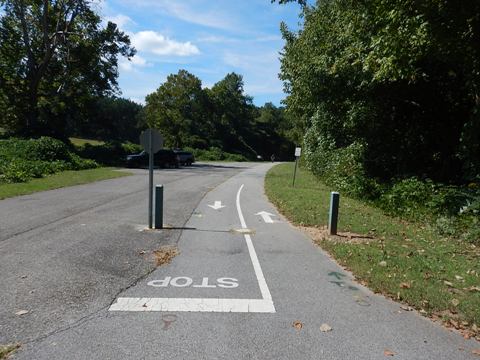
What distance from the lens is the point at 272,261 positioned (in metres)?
7.89

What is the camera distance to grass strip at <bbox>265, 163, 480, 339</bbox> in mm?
5652

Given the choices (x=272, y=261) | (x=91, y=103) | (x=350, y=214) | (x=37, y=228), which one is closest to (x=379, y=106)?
(x=350, y=214)

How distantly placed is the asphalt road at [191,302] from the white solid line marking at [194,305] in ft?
0.05

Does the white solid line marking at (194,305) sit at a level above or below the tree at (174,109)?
below

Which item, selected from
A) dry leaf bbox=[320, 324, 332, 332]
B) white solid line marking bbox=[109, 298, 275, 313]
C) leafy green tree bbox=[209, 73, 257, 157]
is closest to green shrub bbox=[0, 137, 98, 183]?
white solid line marking bbox=[109, 298, 275, 313]

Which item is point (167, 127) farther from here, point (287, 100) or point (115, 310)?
point (115, 310)

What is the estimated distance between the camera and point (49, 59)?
3741 centimetres

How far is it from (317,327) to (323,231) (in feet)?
20.4

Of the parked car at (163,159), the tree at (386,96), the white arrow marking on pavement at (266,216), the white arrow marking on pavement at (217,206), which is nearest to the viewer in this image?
the white arrow marking on pavement at (266,216)

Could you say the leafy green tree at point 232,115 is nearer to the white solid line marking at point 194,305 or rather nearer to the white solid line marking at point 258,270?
the white solid line marking at point 258,270

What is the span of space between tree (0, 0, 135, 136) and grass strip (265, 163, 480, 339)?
3238 cm

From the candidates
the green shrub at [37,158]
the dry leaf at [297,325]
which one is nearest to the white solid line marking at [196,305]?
the dry leaf at [297,325]

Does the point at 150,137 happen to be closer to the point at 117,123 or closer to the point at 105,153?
the point at 105,153

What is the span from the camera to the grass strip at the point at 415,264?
5.65m
